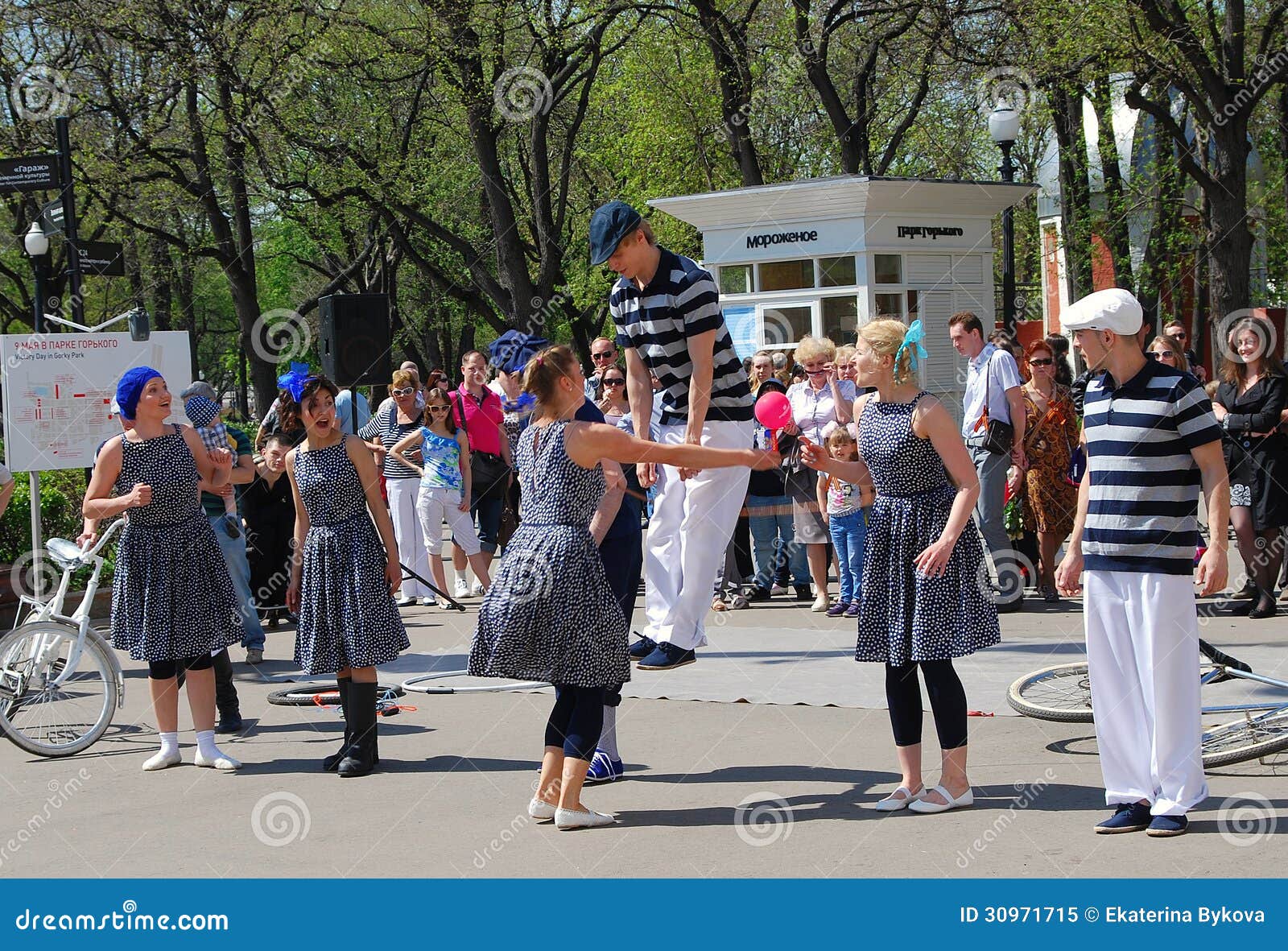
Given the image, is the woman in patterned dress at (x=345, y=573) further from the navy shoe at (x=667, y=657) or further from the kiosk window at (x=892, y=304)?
the kiosk window at (x=892, y=304)

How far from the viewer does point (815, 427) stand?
38.8 ft

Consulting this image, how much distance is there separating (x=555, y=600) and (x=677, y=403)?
1415 mm

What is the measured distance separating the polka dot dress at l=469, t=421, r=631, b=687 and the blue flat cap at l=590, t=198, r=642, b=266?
3.48 ft

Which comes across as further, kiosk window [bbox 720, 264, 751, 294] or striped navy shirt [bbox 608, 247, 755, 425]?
kiosk window [bbox 720, 264, 751, 294]

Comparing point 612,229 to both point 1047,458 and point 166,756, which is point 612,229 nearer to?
point 166,756

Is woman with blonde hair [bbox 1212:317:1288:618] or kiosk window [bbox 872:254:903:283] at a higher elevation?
kiosk window [bbox 872:254:903:283]

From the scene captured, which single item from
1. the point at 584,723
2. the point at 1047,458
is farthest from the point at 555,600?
Result: the point at 1047,458

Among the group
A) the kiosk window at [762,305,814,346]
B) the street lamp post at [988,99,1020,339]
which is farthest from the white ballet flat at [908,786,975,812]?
the kiosk window at [762,305,814,346]

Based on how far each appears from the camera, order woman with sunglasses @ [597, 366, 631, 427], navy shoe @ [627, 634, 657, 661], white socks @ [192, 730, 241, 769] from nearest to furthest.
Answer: navy shoe @ [627, 634, 657, 661], white socks @ [192, 730, 241, 769], woman with sunglasses @ [597, 366, 631, 427]

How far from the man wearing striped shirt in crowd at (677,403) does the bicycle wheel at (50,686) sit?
3163mm

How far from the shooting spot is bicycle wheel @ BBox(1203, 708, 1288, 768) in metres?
6.02

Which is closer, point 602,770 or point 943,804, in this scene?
point 943,804

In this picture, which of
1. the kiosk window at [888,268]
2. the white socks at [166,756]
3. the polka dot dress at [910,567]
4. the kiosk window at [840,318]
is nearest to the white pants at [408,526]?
the white socks at [166,756]

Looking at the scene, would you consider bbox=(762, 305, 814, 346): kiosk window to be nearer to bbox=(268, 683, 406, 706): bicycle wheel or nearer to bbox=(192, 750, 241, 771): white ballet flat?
bbox=(268, 683, 406, 706): bicycle wheel
